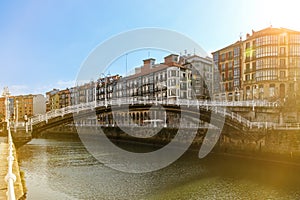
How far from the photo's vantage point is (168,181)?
24.0 m

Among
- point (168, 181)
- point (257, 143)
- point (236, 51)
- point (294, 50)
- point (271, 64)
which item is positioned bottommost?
point (168, 181)

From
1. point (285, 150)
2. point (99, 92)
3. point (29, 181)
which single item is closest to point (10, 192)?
point (29, 181)

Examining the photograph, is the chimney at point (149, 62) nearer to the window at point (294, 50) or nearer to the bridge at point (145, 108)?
the window at point (294, 50)

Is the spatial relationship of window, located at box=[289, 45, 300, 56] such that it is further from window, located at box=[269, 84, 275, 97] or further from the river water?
the river water

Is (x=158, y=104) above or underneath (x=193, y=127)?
above

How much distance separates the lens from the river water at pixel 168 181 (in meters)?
19.9

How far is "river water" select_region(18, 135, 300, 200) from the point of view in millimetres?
19906

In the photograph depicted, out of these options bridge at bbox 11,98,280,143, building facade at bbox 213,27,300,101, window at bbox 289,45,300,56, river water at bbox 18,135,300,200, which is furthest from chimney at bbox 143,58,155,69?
river water at bbox 18,135,300,200

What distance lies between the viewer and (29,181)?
2239 centimetres

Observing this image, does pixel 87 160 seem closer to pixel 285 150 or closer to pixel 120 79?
pixel 285 150

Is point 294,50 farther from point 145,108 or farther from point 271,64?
point 145,108

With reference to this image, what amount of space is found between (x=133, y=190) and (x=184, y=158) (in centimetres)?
1626

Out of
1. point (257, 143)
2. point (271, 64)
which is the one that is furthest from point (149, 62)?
point (257, 143)

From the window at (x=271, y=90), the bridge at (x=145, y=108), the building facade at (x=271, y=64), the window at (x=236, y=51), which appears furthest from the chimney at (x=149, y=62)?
the bridge at (x=145, y=108)
